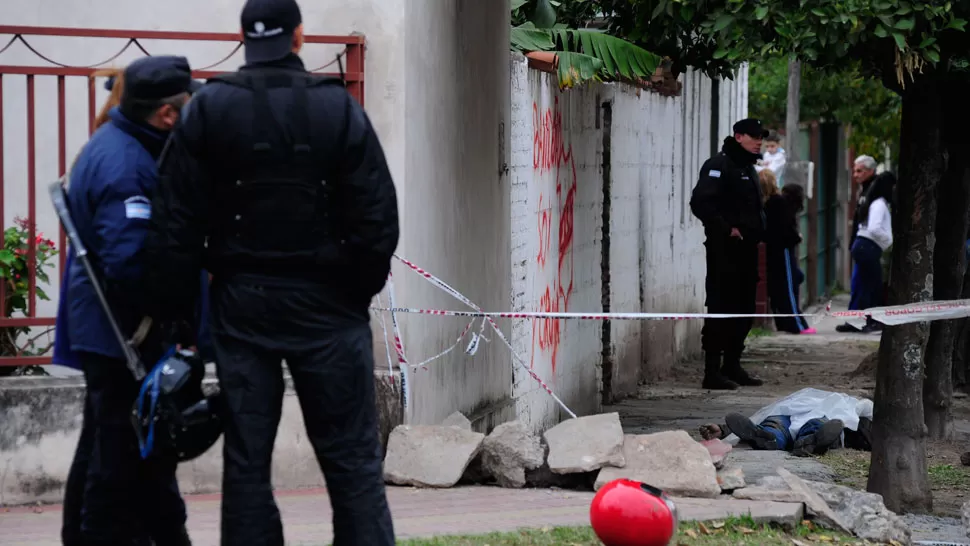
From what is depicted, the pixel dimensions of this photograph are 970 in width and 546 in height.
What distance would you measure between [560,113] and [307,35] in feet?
12.5

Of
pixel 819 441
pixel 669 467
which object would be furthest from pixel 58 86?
pixel 819 441

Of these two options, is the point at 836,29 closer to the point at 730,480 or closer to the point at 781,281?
the point at 730,480

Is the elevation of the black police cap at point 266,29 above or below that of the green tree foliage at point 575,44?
below

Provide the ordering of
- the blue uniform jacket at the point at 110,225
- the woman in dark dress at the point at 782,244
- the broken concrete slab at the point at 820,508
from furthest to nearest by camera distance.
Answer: the woman in dark dress at the point at 782,244
the broken concrete slab at the point at 820,508
the blue uniform jacket at the point at 110,225

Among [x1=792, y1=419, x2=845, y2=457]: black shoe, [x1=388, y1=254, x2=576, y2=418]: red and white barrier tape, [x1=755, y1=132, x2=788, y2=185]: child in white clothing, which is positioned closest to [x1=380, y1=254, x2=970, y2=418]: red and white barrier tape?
[x1=388, y1=254, x2=576, y2=418]: red and white barrier tape

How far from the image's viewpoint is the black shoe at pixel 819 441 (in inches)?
381

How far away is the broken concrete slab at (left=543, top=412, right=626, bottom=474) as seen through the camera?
7172 mm

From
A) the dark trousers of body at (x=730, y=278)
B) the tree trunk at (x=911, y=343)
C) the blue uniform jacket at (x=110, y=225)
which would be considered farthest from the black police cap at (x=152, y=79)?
the dark trousers of body at (x=730, y=278)

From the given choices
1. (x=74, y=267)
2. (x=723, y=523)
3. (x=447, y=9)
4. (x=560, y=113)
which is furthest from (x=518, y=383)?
(x=74, y=267)

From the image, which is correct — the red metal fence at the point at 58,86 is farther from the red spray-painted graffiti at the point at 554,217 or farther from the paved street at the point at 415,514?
the red spray-painted graffiti at the point at 554,217

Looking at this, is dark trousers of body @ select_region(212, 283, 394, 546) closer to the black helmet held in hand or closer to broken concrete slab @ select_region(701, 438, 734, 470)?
the black helmet held in hand

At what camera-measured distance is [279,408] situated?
4637mm

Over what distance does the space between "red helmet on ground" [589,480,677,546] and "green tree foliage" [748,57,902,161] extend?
17.3m

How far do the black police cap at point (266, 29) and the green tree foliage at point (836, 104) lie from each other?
60.2 feet
